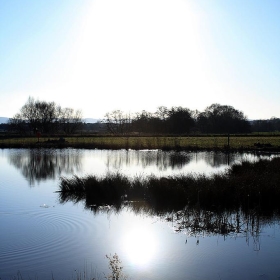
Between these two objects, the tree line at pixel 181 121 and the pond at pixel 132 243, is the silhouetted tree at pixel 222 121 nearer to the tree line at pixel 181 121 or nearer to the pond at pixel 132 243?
the tree line at pixel 181 121

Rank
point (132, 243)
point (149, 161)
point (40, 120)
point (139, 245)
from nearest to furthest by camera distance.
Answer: point (139, 245) < point (132, 243) < point (149, 161) < point (40, 120)

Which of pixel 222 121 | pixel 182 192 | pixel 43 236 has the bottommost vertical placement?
pixel 43 236

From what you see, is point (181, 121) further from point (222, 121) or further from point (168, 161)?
point (168, 161)

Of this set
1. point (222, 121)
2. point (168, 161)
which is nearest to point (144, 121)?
point (222, 121)

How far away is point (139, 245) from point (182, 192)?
5040 millimetres

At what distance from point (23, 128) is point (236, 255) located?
89.4 meters

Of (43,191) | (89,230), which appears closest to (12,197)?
(43,191)

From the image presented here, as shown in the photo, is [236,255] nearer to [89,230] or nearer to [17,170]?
[89,230]

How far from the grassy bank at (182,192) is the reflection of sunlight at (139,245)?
2509 millimetres

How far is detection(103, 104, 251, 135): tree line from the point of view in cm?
9681

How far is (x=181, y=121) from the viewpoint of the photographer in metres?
95.8

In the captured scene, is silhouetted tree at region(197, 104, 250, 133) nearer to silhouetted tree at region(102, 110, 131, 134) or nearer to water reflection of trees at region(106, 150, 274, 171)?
silhouetted tree at region(102, 110, 131, 134)

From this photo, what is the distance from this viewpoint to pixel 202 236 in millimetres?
10648

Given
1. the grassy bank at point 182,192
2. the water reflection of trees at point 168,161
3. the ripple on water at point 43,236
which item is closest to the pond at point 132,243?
the ripple on water at point 43,236
